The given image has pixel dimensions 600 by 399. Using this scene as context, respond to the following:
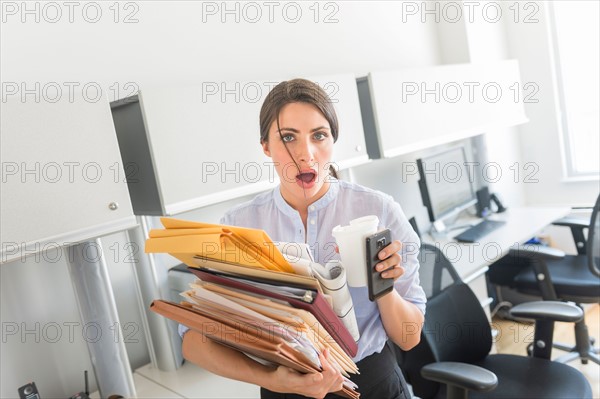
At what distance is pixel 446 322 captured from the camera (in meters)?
1.97

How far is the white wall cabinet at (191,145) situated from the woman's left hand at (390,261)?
2.64 ft

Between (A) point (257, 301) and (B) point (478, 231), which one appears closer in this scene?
(A) point (257, 301)

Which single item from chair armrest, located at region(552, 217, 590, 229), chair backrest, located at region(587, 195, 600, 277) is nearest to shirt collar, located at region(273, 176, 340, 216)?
chair backrest, located at region(587, 195, 600, 277)

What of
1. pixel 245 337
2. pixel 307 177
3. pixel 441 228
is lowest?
pixel 441 228

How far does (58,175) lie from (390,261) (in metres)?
0.89

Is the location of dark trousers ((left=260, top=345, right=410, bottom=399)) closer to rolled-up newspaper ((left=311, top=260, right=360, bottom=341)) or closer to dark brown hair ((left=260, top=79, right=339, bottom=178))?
rolled-up newspaper ((left=311, top=260, right=360, bottom=341))

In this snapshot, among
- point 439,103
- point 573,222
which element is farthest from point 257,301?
point 573,222

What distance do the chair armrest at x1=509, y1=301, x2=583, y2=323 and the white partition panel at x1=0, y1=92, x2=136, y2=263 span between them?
147 centimetres

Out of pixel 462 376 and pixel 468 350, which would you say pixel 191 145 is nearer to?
pixel 462 376

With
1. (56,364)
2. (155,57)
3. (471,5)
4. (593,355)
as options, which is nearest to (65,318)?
(56,364)

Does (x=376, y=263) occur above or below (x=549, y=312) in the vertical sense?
above

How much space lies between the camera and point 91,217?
1462mm

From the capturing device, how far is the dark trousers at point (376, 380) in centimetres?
128

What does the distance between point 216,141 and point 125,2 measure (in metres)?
0.73
